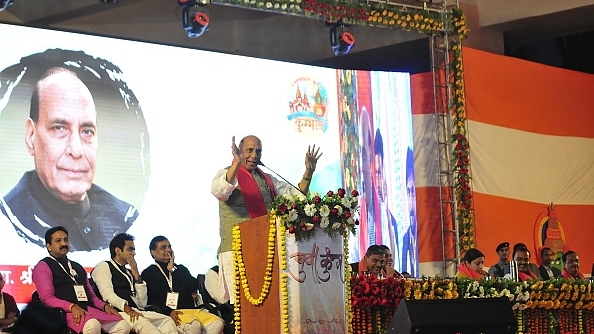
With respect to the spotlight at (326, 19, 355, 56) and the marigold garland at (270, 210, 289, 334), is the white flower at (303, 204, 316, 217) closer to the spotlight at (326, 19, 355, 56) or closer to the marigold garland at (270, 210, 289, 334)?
the marigold garland at (270, 210, 289, 334)

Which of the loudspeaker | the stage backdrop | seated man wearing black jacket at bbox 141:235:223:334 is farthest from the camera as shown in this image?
the stage backdrop

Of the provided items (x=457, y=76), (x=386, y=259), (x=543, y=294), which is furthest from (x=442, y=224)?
(x=543, y=294)

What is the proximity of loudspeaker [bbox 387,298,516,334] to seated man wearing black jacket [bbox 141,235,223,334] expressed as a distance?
2689mm

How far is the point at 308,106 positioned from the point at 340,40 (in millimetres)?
760

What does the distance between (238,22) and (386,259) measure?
3.09 metres

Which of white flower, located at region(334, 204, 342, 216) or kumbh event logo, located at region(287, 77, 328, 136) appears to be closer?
white flower, located at region(334, 204, 342, 216)

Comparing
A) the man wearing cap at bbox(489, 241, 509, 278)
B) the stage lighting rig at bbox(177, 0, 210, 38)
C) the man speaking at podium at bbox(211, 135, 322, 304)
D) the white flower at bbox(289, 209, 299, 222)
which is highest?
the stage lighting rig at bbox(177, 0, 210, 38)

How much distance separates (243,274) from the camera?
6391mm

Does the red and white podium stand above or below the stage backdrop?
below

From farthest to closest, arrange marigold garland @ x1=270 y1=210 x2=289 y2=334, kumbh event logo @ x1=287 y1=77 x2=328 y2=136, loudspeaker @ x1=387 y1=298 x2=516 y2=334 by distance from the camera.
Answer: kumbh event logo @ x1=287 y1=77 x2=328 y2=136, marigold garland @ x1=270 y1=210 x2=289 y2=334, loudspeaker @ x1=387 y1=298 x2=516 y2=334

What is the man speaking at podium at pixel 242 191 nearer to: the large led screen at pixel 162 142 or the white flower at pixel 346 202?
the white flower at pixel 346 202

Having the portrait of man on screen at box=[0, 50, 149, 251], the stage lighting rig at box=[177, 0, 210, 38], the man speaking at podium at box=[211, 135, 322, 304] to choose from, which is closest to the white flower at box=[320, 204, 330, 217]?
the man speaking at podium at box=[211, 135, 322, 304]

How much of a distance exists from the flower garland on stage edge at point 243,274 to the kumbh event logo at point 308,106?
360 cm

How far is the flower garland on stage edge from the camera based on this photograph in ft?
19.9
